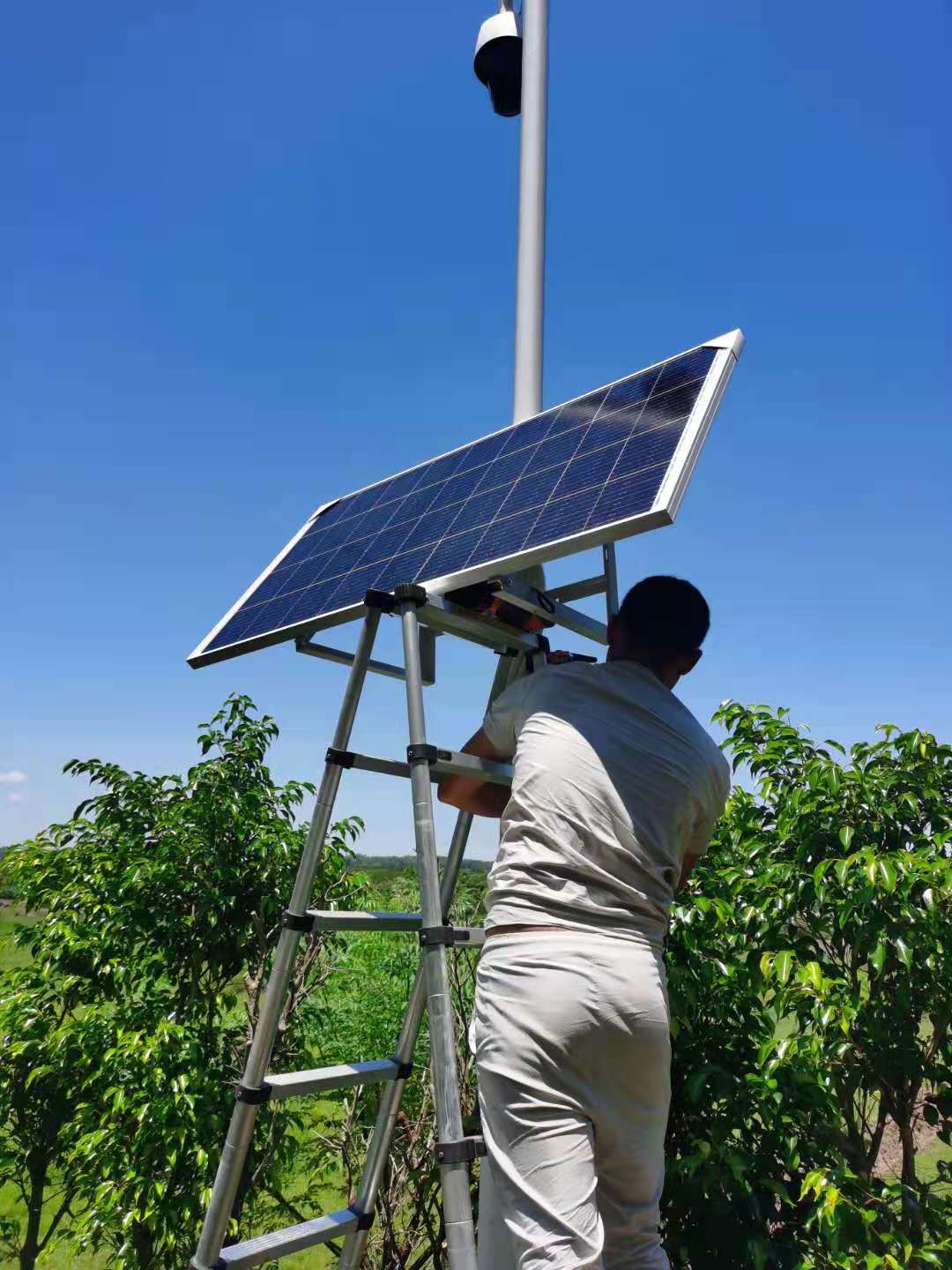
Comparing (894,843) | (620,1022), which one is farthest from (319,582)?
(894,843)

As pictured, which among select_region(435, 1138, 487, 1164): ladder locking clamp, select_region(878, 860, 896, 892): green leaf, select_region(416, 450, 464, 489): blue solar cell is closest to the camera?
select_region(435, 1138, 487, 1164): ladder locking clamp

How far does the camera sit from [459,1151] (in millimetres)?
1723

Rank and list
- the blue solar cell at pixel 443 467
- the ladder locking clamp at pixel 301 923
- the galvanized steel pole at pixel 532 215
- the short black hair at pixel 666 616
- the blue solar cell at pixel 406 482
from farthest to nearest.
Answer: the galvanized steel pole at pixel 532 215
the blue solar cell at pixel 406 482
the blue solar cell at pixel 443 467
the ladder locking clamp at pixel 301 923
the short black hair at pixel 666 616

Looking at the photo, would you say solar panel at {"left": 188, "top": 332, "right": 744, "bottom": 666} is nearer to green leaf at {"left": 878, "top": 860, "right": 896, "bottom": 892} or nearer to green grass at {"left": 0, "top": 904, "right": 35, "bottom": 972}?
green leaf at {"left": 878, "top": 860, "right": 896, "bottom": 892}

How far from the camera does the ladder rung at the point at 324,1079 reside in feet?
6.93

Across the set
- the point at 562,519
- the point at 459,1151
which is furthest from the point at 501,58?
the point at 459,1151

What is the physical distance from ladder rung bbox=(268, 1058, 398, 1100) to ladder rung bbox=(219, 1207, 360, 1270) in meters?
0.31

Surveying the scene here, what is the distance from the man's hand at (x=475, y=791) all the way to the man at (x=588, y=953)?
9.8 inches

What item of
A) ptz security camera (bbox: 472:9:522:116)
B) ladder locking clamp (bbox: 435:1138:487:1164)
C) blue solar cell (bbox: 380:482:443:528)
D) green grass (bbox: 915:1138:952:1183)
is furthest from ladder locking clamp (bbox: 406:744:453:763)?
green grass (bbox: 915:1138:952:1183)

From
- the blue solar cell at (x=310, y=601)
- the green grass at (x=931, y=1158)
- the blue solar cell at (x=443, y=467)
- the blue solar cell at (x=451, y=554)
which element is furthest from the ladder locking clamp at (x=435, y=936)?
the green grass at (x=931, y=1158)

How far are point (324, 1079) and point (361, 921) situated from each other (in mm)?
393

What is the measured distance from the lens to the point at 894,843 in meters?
3.01

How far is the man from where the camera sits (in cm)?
154

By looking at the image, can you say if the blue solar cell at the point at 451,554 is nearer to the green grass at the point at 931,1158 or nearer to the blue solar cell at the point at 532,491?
the blue solar cell at the point at 532,491
